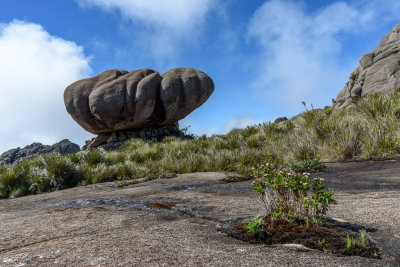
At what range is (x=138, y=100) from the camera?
17.8 metres

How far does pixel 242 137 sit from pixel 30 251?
10611mm

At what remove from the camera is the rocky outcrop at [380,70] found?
2711 cm

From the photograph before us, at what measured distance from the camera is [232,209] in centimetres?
281

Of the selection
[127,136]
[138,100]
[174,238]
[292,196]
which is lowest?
[174,238]

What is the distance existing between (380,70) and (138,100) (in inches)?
1058

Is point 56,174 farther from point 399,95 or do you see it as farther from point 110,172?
point 399,95

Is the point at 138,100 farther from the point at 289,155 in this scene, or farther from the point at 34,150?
the point at 34,150

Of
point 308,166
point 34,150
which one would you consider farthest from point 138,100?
point 34,150

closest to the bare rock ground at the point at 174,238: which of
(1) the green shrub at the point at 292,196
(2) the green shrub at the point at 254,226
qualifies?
(2) the green shrub at the point at 254,226

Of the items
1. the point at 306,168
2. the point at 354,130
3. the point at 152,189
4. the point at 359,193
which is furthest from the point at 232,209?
the point at 354,130

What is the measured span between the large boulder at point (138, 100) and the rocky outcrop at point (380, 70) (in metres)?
15.6

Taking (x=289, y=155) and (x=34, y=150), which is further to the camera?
(x=34, y=150)

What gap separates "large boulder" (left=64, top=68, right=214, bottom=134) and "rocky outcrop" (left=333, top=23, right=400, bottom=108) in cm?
1563

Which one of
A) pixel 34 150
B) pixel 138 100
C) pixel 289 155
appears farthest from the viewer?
pixel 34 150
